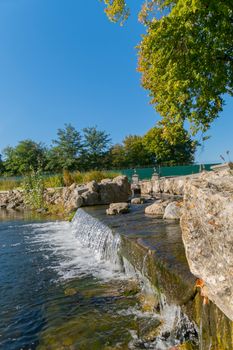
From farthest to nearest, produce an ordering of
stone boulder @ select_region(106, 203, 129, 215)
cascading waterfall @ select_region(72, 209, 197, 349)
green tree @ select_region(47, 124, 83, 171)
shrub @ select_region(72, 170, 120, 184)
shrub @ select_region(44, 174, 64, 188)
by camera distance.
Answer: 1. green tree @ select_region(47, 124, 83, 171)
2. shrub @ select_region(44, 174, 64, 188)
3. shrub @ select_region(72, 170, 120, 184)
4. stone boulder @ select_region(106, 203, 129, 215)
5. cascading waterfall @ select_region(72, 209, 197, 349)

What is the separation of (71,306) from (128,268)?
127 centimetres

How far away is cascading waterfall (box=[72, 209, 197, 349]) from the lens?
3012 millimetres

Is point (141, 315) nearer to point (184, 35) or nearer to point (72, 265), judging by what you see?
point (72, 265)

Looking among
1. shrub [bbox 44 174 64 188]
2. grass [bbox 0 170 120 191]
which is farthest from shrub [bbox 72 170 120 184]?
shrub [bbox 44 174 64 188]

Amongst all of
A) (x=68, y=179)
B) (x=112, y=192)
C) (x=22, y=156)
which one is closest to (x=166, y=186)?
(x=112, y=192)

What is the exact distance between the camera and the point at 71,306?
13.7 ft

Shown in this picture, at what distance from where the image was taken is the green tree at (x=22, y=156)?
54000 millimetres

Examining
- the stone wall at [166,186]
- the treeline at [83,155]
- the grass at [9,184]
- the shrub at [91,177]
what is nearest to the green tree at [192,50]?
the stone wall at [166,186]

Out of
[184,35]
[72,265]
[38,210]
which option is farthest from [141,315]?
[38,210]

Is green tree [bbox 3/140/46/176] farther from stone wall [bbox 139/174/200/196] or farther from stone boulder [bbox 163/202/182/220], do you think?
stone boulder [bbox 163/202/182/220]

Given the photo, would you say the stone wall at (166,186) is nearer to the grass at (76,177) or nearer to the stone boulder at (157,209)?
the grass at (76,177)

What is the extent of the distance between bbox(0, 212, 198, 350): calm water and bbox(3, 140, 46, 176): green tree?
1897 inches

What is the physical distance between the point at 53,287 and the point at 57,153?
4813 centimetres

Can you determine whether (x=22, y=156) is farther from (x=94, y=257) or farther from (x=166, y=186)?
(x=94, y=257)
